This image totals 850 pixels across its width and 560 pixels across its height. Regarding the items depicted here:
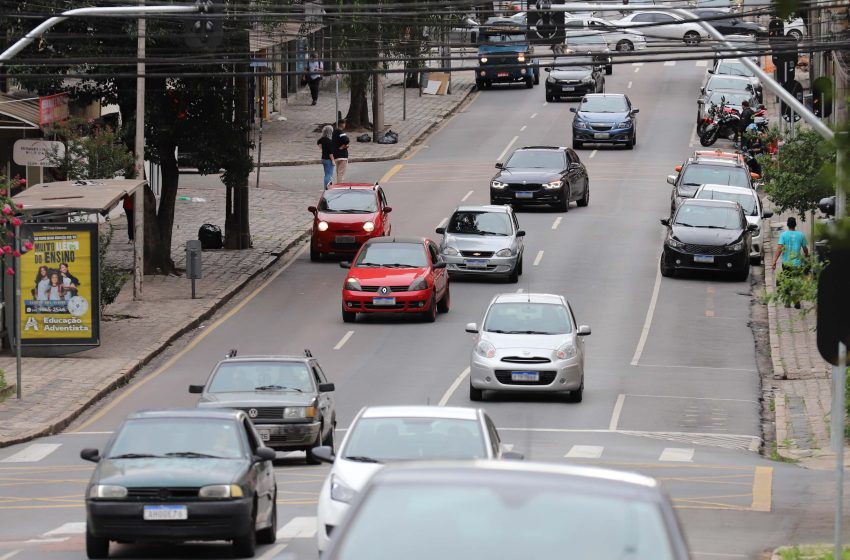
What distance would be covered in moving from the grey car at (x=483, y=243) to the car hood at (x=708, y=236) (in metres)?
3.78

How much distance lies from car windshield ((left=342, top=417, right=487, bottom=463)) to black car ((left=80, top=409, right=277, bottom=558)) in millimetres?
1155

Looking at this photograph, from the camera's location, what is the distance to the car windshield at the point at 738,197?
41062mm

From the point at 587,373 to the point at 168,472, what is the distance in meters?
15.5

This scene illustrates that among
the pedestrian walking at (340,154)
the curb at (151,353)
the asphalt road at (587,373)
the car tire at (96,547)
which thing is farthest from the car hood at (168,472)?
the pedestrian walking at (340,154)

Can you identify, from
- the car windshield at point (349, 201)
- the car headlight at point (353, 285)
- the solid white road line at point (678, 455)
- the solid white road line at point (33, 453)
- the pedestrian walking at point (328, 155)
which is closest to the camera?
the solid white road line at point (678, 455)

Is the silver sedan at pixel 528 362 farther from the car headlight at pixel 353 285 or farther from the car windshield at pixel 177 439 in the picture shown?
the car windshield at pixel 177 439

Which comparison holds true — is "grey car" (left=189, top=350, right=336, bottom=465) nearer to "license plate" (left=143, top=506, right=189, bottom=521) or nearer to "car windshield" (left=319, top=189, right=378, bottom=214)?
"license plate" (left=143, top=506, right=189, bottom=521)

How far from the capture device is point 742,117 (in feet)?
181

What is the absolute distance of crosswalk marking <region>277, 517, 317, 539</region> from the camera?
16392 mm

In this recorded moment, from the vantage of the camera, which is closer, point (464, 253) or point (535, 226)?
point (464, 253)

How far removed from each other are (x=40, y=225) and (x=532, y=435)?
1114 centimetres

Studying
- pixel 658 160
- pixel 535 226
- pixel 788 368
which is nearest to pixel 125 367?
pixel 788 368

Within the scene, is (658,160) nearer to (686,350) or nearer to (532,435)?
(686,350)

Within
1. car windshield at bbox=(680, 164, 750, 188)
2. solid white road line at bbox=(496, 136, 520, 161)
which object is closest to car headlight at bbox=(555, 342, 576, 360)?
car windshield at bbox=(680, 164, 750, 188)
